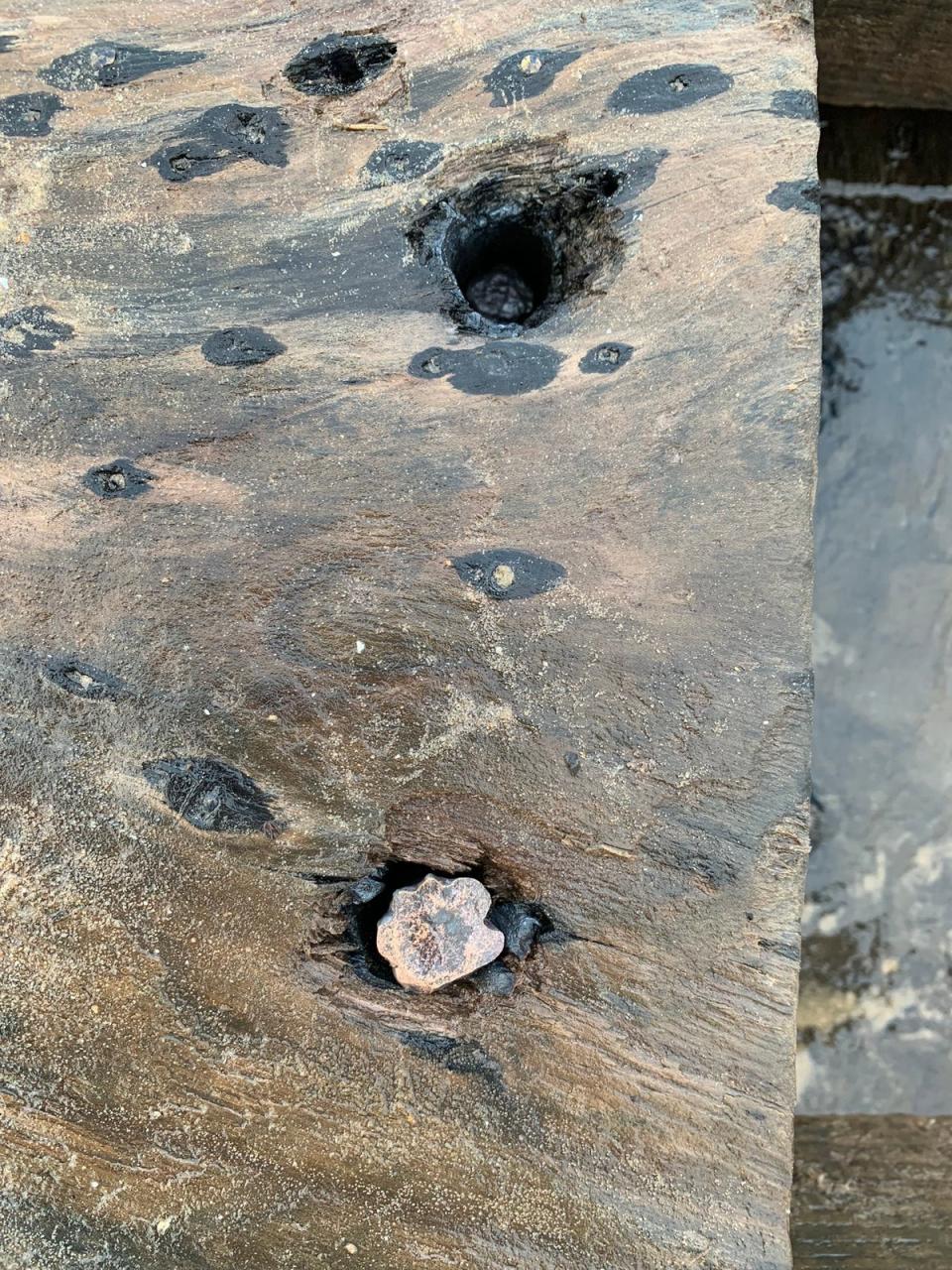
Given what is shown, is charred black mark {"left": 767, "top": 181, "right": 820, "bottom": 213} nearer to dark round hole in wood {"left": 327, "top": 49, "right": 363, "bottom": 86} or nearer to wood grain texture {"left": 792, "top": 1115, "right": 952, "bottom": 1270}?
dark round hole in wood {"left": 327, "top": 49, "right": 363, "bottom": 86}

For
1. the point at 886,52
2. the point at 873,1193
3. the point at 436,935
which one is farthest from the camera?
the point at 873,1193

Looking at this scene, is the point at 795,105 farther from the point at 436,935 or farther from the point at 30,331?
the point at 436,935

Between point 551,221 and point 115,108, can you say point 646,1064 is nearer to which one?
point 551,221

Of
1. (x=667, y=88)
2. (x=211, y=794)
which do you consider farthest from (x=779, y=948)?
(x=667, y=88)

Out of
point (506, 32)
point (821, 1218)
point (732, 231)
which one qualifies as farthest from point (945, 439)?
point (821, 1218)

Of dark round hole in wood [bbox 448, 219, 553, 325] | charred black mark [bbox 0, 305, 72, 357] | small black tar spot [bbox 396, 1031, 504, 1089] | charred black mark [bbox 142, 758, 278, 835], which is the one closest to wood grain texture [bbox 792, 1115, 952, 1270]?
small black tar spot [bbox 396, 1031, 504, 1089]
